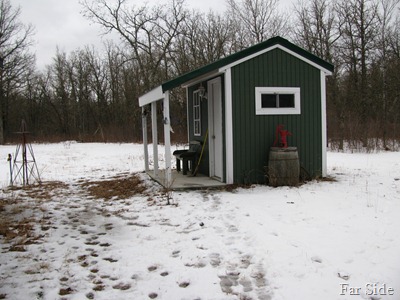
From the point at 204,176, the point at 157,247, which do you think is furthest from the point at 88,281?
the point at 204,176

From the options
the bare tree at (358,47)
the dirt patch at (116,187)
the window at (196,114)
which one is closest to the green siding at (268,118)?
the window at (196,114)

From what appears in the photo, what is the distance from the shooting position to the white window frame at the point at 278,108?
7.89 meters

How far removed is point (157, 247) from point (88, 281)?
3.44 feet

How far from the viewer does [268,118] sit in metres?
7.99

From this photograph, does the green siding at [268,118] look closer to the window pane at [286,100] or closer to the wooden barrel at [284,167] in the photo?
the window pane at [286,100]

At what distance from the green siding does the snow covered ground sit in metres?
0.82

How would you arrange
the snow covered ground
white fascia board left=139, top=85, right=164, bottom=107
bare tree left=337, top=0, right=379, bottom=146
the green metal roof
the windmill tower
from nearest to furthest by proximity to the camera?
the snow covered ground < the green metal roof < white fascia board left=139, top=85, right=164, bottom=107 < the windmill tower < bare tree left=337, top=0, right=379, bottom=146

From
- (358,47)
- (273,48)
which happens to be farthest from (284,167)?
(358,47)

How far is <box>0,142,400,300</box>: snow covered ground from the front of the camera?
3324 millimetres

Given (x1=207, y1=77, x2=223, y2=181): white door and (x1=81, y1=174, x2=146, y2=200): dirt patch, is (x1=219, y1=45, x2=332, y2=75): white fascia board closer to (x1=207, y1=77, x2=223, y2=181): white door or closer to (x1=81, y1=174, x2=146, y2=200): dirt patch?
(x1=207, y1=77, x2=223, y2=181): white door

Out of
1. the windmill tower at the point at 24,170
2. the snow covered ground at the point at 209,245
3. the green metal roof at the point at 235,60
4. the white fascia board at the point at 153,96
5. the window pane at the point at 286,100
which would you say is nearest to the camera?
the snow covered ground at the point at 209,245

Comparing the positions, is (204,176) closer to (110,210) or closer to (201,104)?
(201,104)

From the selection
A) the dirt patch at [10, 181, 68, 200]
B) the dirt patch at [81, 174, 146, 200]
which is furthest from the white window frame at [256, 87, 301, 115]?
the dirt patch at [10, 181, 68, 200]

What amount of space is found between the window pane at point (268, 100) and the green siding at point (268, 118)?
0.22m
